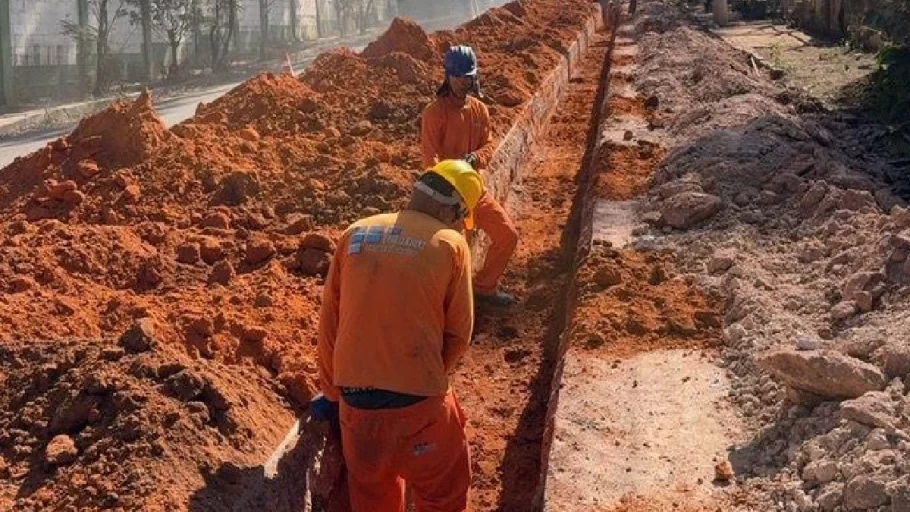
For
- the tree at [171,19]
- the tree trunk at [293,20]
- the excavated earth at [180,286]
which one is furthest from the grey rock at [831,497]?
the tree trunk at [293,20]

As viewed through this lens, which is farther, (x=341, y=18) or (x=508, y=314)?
(x=341, y=18)

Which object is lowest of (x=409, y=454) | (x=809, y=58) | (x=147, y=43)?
(x=409, y=454)

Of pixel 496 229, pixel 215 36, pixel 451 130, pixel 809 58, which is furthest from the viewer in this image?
pixel 215 36

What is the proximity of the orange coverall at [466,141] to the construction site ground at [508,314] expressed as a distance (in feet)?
2.19

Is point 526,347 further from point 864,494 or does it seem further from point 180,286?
point 864,494

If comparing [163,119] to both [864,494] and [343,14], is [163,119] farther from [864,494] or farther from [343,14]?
[343,14]

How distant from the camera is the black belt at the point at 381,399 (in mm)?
3758

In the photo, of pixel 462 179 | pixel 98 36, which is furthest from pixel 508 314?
pixel 98 36

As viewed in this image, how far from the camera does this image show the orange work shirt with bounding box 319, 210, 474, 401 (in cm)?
367

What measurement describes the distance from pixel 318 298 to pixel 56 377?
79.3 inches

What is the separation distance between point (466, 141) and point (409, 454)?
3537 mm

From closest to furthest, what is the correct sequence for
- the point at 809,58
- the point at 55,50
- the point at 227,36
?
1. the point at 809,58
2. the point at 55,50
3. the point at 227,36

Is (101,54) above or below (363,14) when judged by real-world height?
below

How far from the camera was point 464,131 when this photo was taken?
6.88m
